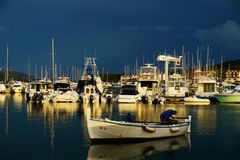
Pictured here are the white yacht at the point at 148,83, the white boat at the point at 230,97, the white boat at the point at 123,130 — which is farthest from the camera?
the white yacht at the point at 148,83

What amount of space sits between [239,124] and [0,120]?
2249 cm

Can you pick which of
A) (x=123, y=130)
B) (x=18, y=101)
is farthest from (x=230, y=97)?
(x=123, y=130)

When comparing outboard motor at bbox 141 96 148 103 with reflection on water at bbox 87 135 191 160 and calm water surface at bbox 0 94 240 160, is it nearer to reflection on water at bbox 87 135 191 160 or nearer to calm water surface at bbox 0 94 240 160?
calm water surface at bbox 0 94 240 160

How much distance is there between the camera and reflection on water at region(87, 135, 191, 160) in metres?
23.0

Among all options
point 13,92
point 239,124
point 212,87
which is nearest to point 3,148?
point 239,124

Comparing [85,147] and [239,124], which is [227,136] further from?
[85,147]

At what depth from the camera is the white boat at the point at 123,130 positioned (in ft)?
82.5

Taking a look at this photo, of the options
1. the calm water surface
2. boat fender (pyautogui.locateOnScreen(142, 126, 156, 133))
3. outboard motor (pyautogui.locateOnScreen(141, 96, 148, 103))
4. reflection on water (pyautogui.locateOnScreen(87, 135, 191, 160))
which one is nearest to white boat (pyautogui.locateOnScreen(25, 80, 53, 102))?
outboard motor (pyautogui.locateOnScreen(141, 96, 148, 103))

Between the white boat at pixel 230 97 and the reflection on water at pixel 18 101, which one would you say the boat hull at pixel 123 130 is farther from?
the white boat at pixel 230 97

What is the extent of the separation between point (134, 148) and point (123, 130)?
4.61 feet

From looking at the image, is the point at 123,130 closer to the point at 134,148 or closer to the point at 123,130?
the point at 123,130

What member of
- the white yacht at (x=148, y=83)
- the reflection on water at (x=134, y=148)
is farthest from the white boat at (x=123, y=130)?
the white yacht at (x=148, y=83)

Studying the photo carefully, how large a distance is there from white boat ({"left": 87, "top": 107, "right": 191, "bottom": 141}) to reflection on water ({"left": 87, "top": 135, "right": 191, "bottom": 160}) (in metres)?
0.50

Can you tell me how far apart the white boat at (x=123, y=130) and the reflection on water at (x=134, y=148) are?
503mm
